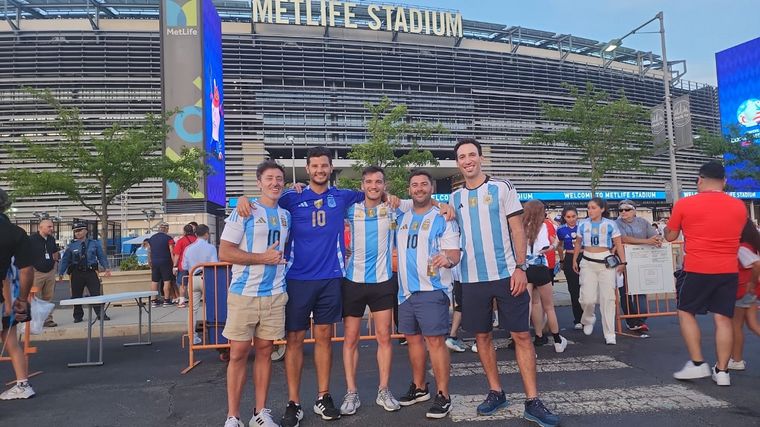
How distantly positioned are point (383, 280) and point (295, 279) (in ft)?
2.47

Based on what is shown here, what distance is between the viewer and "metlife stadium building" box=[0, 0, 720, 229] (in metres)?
38.6

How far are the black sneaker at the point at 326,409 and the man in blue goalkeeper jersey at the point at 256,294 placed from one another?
420mm

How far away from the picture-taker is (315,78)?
42344mm

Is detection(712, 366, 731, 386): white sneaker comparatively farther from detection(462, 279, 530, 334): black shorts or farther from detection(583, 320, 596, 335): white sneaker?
detection(583, 320, 596, 335): white sneaker

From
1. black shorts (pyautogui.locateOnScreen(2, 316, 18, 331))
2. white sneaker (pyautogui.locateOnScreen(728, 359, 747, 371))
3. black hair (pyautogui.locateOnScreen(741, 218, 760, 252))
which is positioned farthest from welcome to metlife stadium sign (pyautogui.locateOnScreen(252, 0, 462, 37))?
white sneaker (pyautogui.locateOnScreen(728, 359, 747, 371))

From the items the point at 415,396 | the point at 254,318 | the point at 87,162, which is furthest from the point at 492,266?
the point at 87,162

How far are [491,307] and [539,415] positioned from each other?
882mm

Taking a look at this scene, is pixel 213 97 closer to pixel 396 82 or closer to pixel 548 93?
pixel 396 82

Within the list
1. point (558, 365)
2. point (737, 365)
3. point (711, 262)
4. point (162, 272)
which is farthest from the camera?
point (162, 272)

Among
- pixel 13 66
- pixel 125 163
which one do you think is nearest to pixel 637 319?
pixel 125 163

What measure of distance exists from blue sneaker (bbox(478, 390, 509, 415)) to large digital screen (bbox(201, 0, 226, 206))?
21838 mm

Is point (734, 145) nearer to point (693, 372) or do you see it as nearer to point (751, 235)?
point (751, 235)

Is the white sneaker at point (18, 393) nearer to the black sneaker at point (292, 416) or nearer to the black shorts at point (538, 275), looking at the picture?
the black sneaker at point (292, 416)

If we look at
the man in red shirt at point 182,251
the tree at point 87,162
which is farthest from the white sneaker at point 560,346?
the tree at point 87,162
